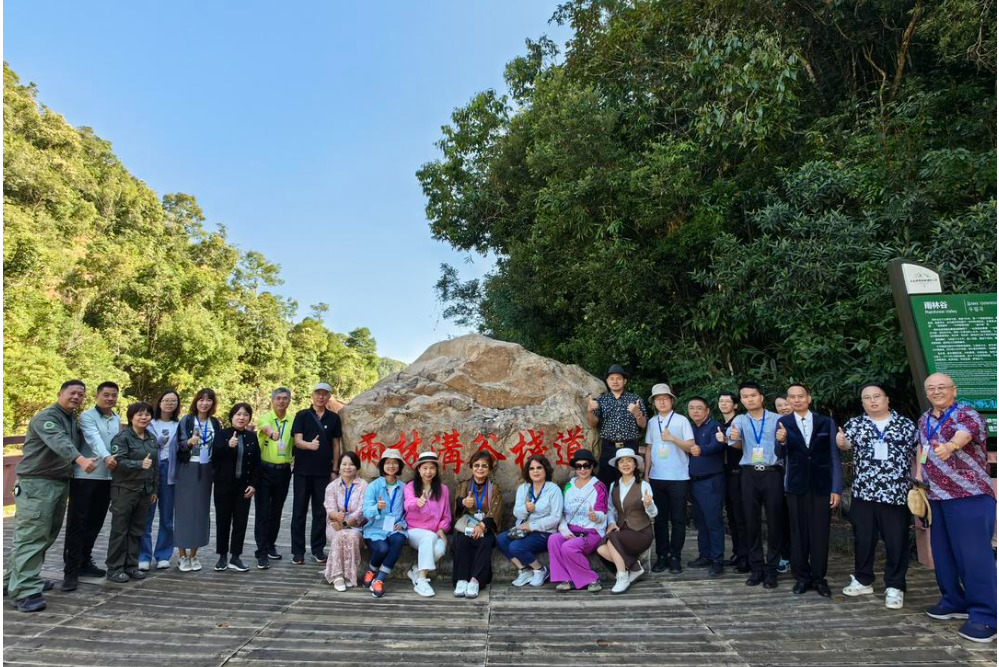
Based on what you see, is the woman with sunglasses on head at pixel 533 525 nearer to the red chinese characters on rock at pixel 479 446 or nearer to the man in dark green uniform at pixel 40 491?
the red chinese characters on rock at pixel 479 446

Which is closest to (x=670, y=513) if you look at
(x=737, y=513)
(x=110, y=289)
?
(x=737, y=513)

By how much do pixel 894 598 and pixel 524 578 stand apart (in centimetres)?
250

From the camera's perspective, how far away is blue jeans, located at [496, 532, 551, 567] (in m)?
4.35

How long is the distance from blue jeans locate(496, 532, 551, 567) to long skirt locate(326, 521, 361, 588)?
1099 millimetres

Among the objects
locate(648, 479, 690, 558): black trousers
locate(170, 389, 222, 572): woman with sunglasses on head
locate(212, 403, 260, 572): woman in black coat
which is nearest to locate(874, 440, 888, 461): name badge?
locate(648, 479, 690, 558): black trousers

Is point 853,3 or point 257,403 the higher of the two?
point 853,3

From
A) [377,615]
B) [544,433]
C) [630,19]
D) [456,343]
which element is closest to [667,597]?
[544,433]

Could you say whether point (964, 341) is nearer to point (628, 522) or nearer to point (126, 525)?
point (628, 522)

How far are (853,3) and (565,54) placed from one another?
5617mm

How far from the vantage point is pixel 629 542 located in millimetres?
4250

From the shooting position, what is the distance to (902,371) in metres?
5.45

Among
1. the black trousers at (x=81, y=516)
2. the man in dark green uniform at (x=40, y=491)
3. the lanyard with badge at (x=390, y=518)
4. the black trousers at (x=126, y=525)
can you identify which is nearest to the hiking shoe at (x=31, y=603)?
the man in dark green uniform at (x=40, y=491)

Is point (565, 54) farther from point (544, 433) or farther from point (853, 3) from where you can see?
point (544, 433)

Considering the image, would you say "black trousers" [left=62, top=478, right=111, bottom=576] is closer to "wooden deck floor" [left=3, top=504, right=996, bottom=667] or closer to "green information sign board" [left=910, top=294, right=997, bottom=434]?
"wooden deck floor" [left=3, top=504, right=996, bottom=667]
